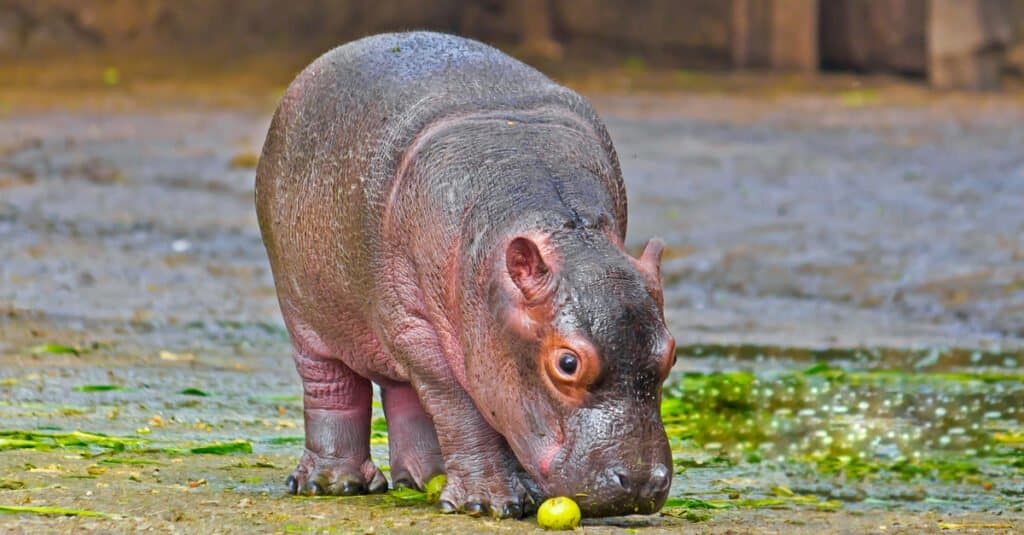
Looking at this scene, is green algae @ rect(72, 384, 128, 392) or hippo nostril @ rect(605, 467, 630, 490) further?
green algae @ rect(72, 384, 128, 392)

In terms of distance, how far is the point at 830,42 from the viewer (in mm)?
17703

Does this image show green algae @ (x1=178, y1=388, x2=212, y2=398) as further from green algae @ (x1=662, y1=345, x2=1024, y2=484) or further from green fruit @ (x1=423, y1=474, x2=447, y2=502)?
green fruit @ (x1=423, y1=474, x2=447, y2=502)

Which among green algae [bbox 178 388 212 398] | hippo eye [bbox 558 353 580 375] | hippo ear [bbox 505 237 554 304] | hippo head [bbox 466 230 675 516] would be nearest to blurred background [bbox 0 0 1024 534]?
green algae [bbox 178 388 212 398]

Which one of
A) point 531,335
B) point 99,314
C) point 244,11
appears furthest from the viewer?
point 244,11

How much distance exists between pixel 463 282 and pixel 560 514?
0.61 meters

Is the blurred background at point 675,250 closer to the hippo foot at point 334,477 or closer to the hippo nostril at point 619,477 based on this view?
the hippo foot at point 334,477

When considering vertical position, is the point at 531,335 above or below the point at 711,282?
above

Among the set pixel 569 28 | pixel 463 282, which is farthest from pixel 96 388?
pixel 569 28

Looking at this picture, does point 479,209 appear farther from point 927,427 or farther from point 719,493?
point 927,427

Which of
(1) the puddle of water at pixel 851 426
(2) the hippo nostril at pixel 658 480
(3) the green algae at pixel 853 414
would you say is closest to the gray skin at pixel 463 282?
(2) the hippo nostril at pixel 658 480

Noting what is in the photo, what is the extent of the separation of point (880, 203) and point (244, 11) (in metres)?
9.95

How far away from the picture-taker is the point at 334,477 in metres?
4.72

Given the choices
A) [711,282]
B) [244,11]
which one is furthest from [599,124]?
[244,11]

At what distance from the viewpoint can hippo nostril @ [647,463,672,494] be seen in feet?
12.5
